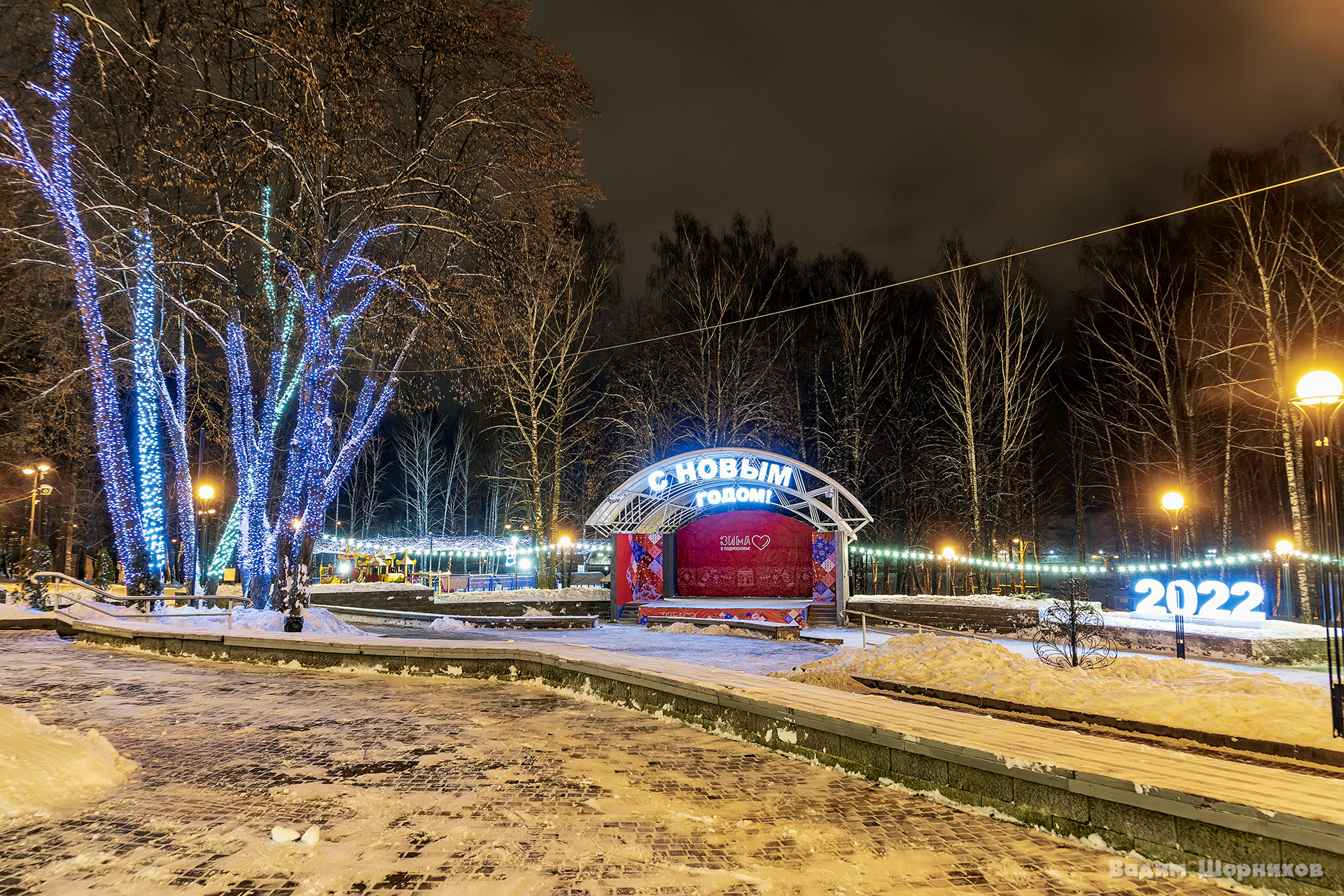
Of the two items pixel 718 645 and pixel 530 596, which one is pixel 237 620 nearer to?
pixel 530 596

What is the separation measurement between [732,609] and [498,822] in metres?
17.8

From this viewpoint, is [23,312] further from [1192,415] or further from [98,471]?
[1192,415]

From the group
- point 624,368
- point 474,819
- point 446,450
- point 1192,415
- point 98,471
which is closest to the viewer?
point 474,819

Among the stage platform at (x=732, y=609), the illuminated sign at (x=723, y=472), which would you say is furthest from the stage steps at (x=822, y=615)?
the illuminated sign at (x=723, y=472)

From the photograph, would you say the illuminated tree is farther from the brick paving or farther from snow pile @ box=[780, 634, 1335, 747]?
snow pile @ box=[780, 634, 1335, 747]

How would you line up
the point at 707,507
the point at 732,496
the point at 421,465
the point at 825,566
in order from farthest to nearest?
the point at 421,465 < the point at 707,507 < the point at 732,496 < the point at 825,566

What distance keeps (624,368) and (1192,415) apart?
23318 mm

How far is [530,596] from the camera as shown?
80.7 feet

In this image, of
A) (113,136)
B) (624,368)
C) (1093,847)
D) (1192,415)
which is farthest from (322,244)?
(1192,415)

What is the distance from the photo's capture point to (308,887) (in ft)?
12.7

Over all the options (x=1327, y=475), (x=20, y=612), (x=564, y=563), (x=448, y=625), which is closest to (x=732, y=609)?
(x=448, y=625)

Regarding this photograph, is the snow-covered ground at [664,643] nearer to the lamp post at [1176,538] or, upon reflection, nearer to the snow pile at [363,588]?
the snow pile at [363,588]

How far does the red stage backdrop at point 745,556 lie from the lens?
25.6 meters

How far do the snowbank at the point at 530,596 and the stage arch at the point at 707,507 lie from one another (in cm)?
95
